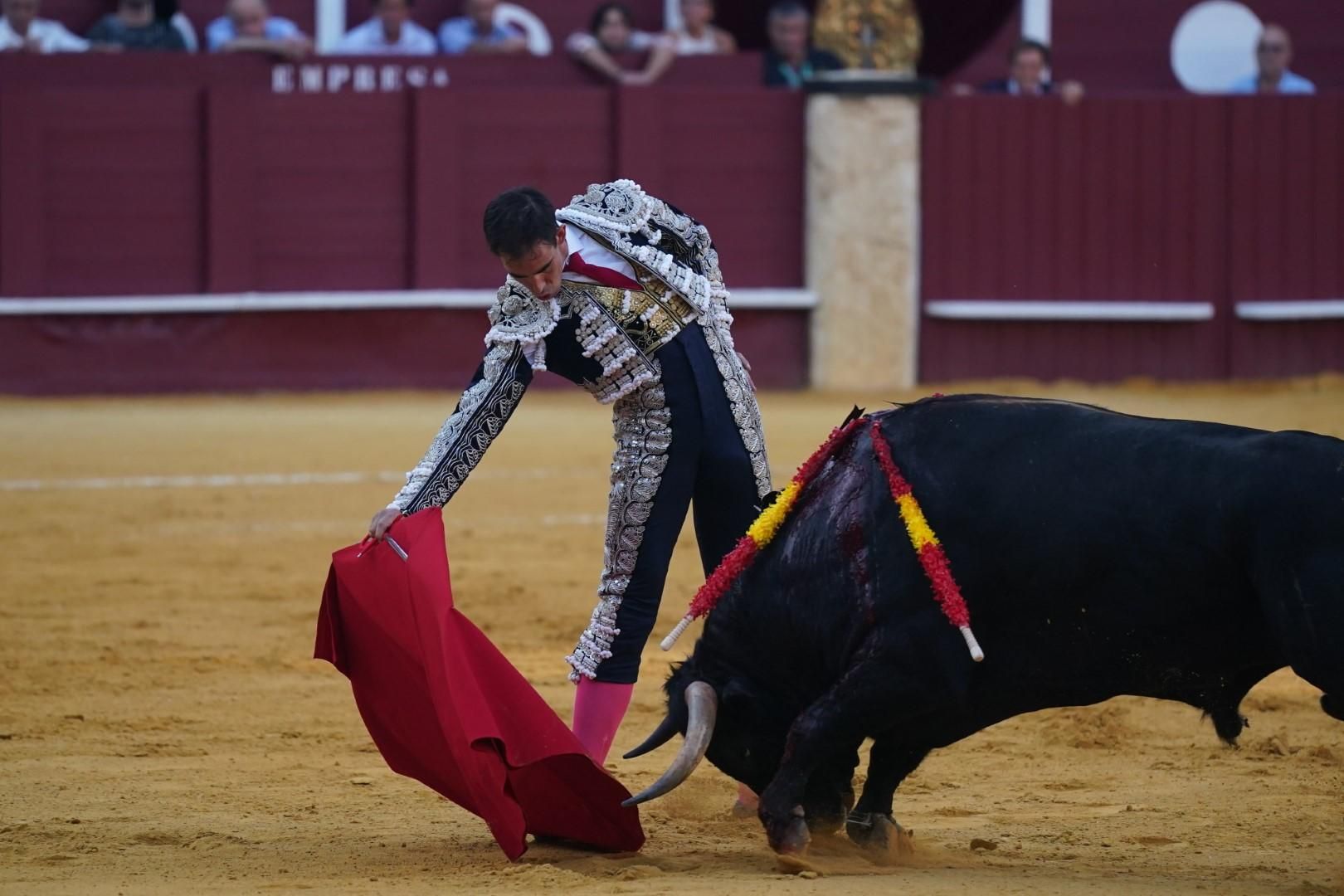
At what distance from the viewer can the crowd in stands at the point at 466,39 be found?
9.38 m

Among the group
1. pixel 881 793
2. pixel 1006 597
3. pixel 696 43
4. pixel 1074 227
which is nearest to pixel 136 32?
pixel 696 43

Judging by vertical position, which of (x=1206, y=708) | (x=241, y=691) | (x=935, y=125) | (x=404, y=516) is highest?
(x=935, y=125)

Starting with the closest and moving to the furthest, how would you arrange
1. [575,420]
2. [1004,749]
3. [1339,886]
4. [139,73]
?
[1339,886]
[1004,749]
[575,420]
[139,73]

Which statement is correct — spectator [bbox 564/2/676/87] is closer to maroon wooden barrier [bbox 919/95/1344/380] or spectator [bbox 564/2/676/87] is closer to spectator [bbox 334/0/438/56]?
spectator [bbox 334/0/438/56]

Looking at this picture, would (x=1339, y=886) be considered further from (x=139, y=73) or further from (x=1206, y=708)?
(x=139, y=73)

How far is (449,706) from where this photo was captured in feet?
10.1

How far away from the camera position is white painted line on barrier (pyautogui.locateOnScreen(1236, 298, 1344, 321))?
10227mm

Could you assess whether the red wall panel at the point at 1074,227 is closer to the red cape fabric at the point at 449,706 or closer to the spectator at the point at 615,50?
the spectator at the point at 615,50

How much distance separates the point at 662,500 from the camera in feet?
10.8

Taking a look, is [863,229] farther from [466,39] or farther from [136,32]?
[136,32]

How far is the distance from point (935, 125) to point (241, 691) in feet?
21.3

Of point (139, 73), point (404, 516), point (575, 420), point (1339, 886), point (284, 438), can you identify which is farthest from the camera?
point (139, 73)

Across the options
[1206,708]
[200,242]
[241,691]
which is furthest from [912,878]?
[200,242]

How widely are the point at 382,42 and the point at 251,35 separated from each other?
0.66 m
